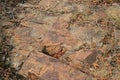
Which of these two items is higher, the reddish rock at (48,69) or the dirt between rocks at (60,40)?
the dirt between rocks at (60,40)

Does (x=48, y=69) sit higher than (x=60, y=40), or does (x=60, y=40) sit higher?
(x=60, y=40)

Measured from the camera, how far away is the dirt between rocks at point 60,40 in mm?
5492

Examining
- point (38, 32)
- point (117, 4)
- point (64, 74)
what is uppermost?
point (117, 4)

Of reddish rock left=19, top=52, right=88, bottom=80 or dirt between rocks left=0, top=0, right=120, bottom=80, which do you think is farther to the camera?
dirt between rocks left=0, top=0, right=120, bottom=80

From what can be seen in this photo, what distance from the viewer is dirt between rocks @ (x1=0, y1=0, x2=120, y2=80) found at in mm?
5492

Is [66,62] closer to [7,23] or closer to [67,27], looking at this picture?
[67,27]

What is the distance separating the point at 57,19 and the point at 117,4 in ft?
6.20

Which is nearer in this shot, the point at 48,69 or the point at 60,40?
the point at 48,69

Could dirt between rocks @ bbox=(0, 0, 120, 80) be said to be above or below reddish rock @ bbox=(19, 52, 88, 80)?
above

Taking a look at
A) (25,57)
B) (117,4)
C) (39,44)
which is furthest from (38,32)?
(117,4)

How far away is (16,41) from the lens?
20.5 feet

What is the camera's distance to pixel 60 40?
610cm

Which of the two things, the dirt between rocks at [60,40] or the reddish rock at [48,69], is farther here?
the dirt between rocks at [60,40]

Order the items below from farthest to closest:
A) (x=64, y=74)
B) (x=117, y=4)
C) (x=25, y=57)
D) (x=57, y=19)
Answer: (x=117, y=4) < (x=57, y=19) < (x=25, y=57) < (x=64, y=74)
